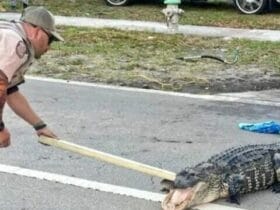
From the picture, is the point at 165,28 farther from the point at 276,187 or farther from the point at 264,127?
the point at 276,187

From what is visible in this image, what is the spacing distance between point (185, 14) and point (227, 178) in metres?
10.5

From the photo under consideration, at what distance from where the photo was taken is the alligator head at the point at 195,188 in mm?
4922

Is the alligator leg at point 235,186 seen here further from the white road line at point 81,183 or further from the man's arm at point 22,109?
the man's arm at point 22,109

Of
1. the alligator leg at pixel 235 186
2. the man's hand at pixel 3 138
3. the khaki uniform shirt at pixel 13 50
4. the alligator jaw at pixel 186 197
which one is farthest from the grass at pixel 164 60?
the khaki uniform shirt at pixel 13 50

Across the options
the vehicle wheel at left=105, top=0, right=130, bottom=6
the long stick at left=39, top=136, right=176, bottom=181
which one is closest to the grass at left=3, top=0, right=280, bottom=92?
the vehicle wheel at left=105, top=0, right=130, bottom=6

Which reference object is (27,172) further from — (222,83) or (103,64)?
(103,64)

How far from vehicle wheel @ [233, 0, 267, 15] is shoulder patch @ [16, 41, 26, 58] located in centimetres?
1158

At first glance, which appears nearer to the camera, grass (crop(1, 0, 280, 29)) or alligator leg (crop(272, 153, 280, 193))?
alligator leg (crop(272, 153, 280, 193))

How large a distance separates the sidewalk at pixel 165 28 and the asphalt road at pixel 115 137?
4623 millimetres

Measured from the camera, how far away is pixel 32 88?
8.94 meters

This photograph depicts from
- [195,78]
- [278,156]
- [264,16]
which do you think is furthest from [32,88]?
[264,16]

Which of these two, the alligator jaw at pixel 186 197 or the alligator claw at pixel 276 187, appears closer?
the alligator jaw at pixel 186 197

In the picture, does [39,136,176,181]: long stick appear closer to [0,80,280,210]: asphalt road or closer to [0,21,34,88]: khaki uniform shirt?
[0,80,280,210]: asphalt road

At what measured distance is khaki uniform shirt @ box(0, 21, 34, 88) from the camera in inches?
156
